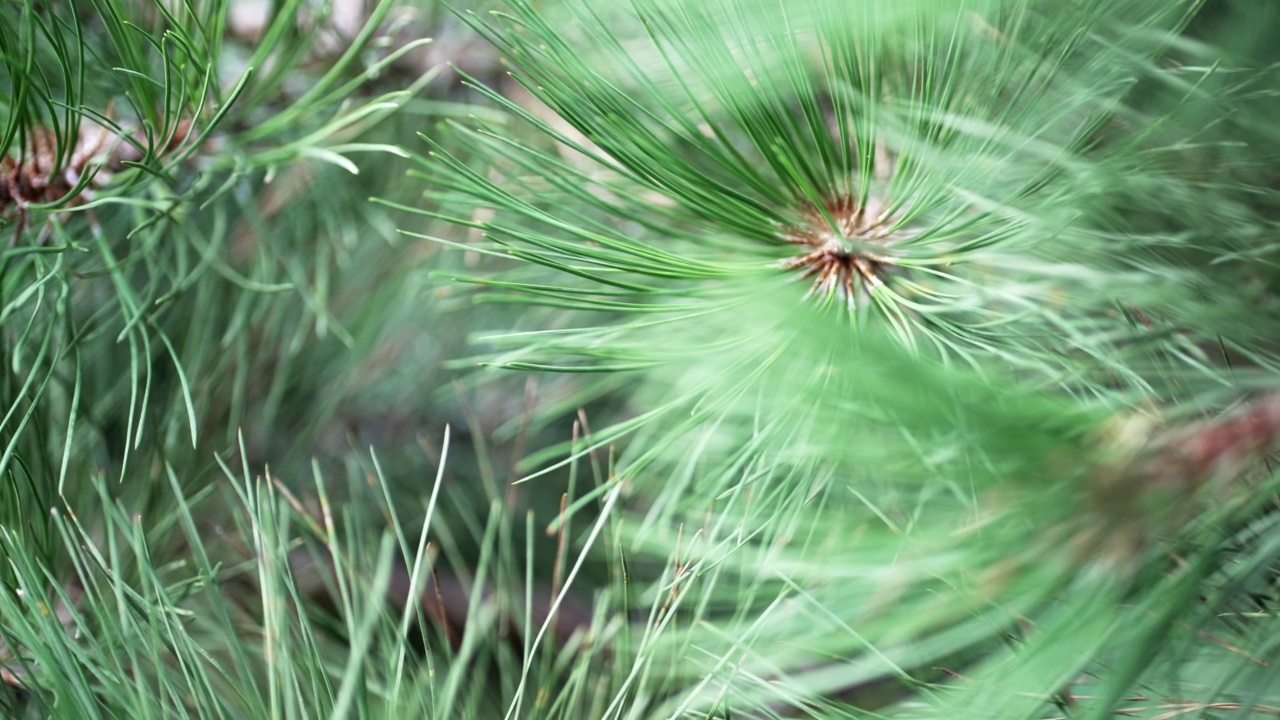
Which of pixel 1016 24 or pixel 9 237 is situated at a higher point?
pixel 1016 24

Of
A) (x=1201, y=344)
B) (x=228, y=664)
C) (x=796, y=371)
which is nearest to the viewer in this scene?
(x=796, y=371)

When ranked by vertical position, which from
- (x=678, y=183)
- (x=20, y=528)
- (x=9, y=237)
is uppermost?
(x=678, y=183)

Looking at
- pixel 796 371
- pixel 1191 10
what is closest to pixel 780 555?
pixel 796 371

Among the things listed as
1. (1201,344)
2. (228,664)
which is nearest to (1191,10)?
(1201,344)

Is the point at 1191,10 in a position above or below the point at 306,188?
above

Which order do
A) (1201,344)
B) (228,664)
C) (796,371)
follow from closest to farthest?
(796,371) → (1201,344) → (228,664)

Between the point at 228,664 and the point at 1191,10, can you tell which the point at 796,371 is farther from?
the point at 228,664

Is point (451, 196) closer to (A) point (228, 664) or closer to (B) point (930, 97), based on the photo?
(B) point (930, 97)

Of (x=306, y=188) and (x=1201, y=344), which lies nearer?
(x=1201, y=344)

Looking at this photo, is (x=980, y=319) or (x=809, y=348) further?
(x=980, y=319)
